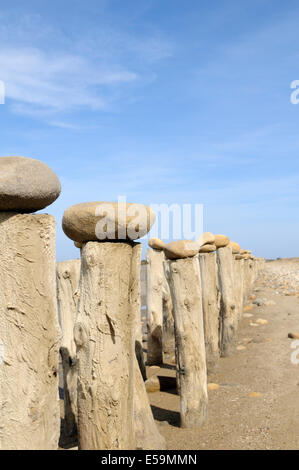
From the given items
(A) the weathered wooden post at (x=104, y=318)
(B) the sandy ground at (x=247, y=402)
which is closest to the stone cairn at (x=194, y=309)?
(B) the sandy ground at (x=247, y=402)

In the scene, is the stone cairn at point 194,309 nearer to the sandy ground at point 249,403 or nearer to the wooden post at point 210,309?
the wooden post at point 210,309

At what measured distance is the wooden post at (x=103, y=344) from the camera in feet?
11.1

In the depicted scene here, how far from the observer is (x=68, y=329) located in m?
6.25

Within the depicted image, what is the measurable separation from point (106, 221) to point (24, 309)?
0.90 m

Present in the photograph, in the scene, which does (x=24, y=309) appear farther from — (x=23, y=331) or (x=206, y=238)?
(x=206, y=238)

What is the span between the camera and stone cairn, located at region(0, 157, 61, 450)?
9.37ft

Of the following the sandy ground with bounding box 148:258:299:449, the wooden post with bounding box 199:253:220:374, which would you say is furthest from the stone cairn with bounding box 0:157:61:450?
the wooden post with bounding box 199:253:220:374

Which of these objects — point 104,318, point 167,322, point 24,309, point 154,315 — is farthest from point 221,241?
point 24,309

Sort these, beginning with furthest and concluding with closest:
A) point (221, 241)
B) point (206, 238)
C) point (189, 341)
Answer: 1. point (221, 241)
2. point (206, 238)
3. point (189, 341)

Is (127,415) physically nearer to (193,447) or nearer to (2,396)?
(2,396)

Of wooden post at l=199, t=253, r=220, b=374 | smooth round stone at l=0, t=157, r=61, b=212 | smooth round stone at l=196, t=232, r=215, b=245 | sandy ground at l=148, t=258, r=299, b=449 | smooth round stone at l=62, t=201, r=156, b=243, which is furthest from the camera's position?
wooden post at l=199, t=253, r=220, b=374

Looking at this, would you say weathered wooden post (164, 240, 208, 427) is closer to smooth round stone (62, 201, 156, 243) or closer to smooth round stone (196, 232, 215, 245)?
smooth round stone (196, 232, 215, 245)
